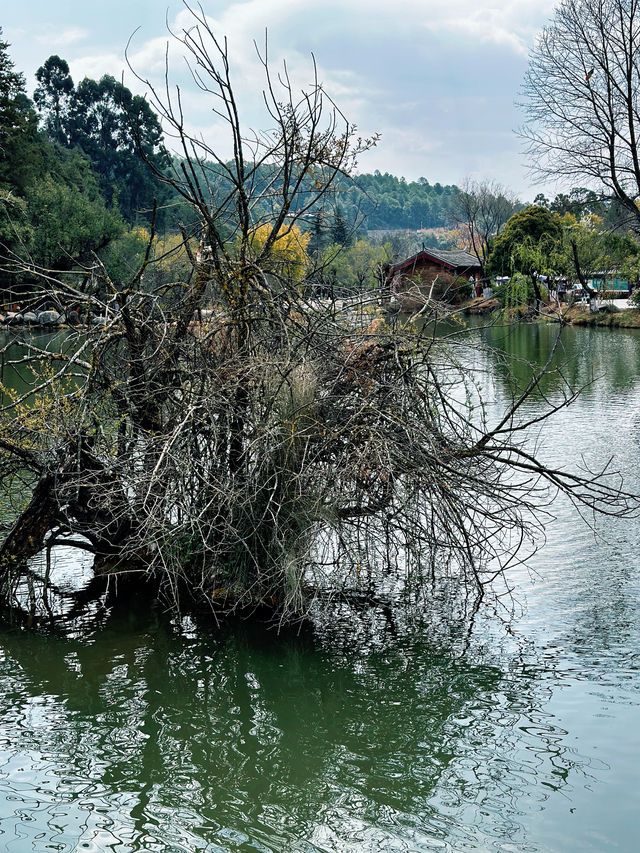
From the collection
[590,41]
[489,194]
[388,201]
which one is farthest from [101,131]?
[388,201]

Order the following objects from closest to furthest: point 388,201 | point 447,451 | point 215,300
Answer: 1. point 447,451
2. point 215,300
3. point 388,201

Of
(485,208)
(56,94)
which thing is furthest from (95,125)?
(485,208)

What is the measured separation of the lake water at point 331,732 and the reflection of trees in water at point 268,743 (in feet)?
0.05

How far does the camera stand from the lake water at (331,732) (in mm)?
4441

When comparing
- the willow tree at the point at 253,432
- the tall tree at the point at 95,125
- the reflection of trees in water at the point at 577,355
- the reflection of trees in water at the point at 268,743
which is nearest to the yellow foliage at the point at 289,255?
the willow tree at the point at 253,432

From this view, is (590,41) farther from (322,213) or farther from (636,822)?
(636,822)

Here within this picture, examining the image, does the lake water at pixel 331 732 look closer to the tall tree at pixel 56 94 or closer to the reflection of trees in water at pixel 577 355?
the reflection of trees in water at pixel 577 355

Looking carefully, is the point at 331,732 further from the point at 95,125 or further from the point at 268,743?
the point at 95,125

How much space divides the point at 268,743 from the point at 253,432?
7.67 feet

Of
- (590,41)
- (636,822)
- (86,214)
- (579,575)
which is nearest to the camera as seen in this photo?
(636,822)

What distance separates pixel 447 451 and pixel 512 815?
2.94 meters

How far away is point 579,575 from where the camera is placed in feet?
26.0

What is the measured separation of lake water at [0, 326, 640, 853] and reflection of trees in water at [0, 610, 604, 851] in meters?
0.01

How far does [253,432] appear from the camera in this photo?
6.58 m
